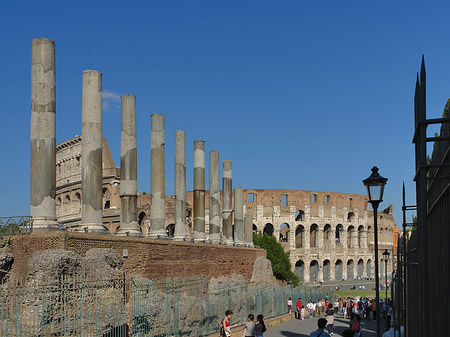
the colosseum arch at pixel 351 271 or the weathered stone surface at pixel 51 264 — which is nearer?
the weathered stone surface at pixel 51 264

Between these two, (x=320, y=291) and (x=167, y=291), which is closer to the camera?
(x=167, y=291)

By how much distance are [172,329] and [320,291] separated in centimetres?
1718

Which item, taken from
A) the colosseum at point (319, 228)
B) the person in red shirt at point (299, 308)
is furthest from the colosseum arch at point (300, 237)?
the person in red shirt at point (299, 308)

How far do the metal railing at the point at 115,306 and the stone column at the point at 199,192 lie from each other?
5.55 meters

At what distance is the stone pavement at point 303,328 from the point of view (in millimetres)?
17355

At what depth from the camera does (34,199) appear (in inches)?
478

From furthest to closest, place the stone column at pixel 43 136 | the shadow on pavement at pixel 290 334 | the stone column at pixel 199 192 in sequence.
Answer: the stone column at pixel 199 192, the shadow on pavement at pixel 290 334, the stone column at pixel 43 136

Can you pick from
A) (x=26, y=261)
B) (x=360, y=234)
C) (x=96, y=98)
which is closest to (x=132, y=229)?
(x=96, y=98)

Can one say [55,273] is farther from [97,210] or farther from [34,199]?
[97,210]

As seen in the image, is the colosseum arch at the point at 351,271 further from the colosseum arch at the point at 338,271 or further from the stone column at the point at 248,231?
the stone column at the point at 248,231

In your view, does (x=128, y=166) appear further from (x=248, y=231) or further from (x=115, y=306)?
(x=248, y=231)

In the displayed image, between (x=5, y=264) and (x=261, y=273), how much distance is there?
16713 mm

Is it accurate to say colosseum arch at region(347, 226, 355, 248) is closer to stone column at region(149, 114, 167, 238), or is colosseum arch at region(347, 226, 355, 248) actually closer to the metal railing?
the metal railing

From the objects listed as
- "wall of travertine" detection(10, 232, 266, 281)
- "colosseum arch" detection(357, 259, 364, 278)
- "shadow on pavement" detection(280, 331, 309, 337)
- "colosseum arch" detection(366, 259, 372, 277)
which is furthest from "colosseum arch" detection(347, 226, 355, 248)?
"shadow on pavement" detection(280, 331, 309, 337)
